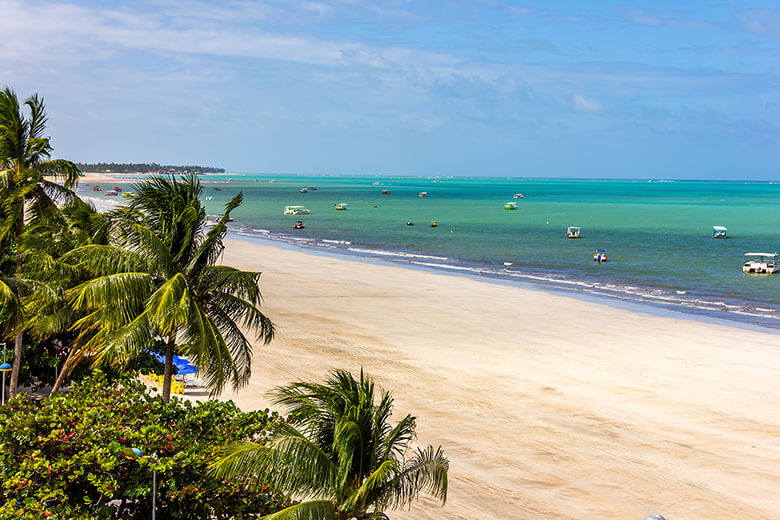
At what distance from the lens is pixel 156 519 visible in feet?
39.2

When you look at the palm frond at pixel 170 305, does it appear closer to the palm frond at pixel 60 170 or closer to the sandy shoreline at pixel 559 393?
the sandy shoreline at pixel 559 393

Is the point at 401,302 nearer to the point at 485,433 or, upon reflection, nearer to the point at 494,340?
the point at 494,340

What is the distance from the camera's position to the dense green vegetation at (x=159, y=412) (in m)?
10.5

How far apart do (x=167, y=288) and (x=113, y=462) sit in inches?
135

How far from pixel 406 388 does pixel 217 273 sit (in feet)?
36.8

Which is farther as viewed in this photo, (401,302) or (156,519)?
(401,302)

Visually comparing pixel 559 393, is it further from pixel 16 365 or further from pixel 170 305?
pixel 16 365

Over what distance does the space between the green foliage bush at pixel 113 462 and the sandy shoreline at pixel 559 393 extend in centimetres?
473

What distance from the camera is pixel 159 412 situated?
13.2 meters

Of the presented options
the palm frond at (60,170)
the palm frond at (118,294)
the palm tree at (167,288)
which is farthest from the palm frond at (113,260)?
the palm frond at (60,170)

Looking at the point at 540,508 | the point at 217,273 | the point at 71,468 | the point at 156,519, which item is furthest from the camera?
the point at 540,508

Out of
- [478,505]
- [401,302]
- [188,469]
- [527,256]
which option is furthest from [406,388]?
[527,256]

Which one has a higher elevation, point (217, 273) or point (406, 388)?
point (217, 273)

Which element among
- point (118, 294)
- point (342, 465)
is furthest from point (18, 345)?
point (342, 465)
